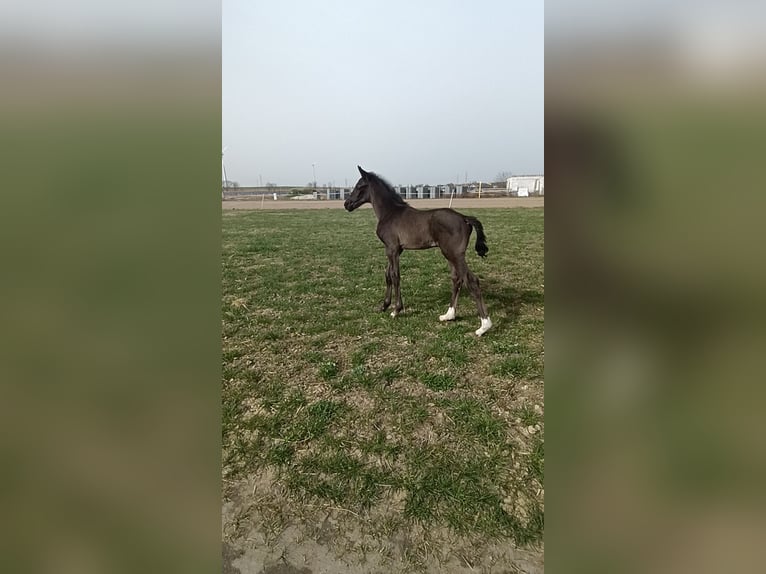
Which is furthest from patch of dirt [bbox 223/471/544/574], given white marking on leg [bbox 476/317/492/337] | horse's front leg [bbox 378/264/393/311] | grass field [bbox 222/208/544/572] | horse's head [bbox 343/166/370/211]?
horse's head [bbox 343/166/370/211]

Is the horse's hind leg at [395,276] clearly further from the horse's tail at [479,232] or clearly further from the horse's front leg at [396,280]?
the horse's tail at [479,232]

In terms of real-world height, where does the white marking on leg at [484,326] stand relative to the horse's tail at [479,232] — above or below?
below

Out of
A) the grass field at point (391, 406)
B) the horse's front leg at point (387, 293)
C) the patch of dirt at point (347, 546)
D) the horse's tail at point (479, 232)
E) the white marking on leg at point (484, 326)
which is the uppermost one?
the horse's tail at point (479, 232)

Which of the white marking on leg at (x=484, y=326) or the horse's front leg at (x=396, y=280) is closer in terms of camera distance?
the white marking on leg at (x=484, y=326)
